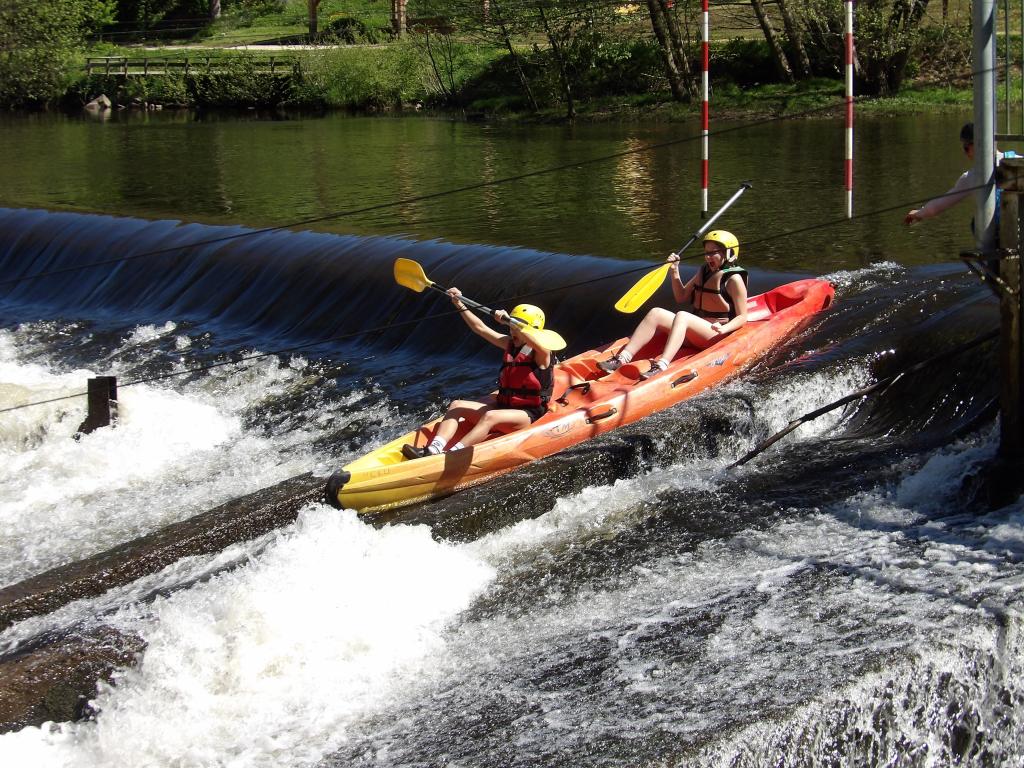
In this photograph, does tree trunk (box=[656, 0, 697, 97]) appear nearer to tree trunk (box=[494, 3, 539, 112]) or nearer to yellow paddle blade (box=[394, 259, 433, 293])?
tree trunk (box=[494, 3, 539, 112])

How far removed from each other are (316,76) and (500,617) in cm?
3306

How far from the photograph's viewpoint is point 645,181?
1752 cm

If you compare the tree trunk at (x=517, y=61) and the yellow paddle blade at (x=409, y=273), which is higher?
the tree trunk at (x=517, y=61)

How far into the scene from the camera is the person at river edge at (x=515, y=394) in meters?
7.43

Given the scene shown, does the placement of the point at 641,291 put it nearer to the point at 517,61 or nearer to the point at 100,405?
the point at 100,405

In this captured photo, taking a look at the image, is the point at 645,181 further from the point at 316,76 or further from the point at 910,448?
the point at 316,76

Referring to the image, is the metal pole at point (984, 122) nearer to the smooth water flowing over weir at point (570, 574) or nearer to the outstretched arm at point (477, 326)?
the smooth water flowing over weir at point (570, 574)

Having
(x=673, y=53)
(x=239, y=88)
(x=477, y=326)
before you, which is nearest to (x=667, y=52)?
(x=673, y=53)

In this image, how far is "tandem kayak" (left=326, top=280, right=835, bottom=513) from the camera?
22.8ft

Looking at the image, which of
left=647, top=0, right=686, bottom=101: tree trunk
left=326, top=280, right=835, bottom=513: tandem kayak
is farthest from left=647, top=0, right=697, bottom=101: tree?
left=326, top=280, right=835, bottom=513: tandem kayak

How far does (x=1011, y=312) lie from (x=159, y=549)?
455 cm

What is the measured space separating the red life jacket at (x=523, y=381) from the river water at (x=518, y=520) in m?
0.50

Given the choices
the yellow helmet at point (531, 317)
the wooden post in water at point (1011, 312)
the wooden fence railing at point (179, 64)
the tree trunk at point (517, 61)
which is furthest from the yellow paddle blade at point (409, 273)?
Answer: the wooden fence railing at point (179, 64)

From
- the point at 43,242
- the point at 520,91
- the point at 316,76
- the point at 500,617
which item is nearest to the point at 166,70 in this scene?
the point at 316,76
